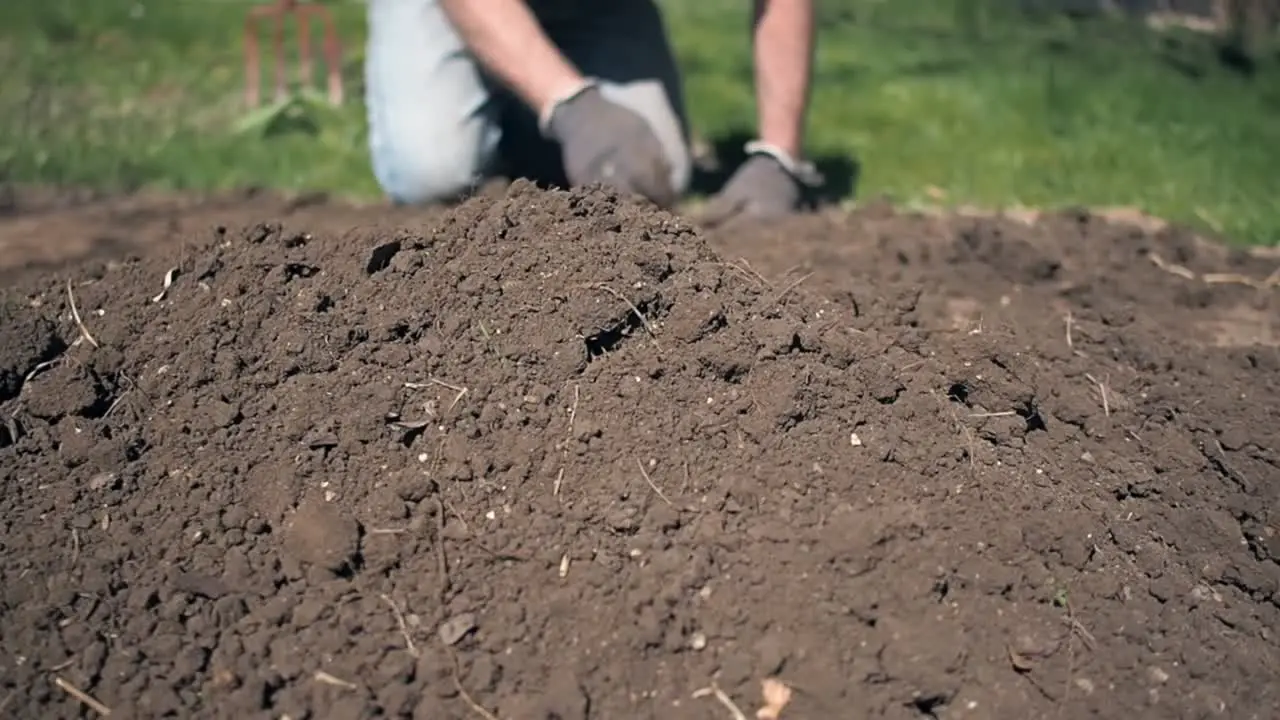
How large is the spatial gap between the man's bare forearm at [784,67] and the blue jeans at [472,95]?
32 cm

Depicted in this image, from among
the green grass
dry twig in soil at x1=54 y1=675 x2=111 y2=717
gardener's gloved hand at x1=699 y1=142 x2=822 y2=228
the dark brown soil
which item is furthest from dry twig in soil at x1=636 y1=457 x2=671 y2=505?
the green grass

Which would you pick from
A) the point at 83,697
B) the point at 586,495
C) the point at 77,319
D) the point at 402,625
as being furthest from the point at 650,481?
the point at 77,319

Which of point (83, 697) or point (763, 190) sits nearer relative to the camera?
point (83, 697)

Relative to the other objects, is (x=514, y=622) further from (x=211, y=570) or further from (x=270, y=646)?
(x=211, y=570)

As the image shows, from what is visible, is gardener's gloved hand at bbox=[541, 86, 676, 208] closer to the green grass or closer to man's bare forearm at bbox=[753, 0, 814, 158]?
man's bare forearm at bbox=[753, 0, 814, 158]

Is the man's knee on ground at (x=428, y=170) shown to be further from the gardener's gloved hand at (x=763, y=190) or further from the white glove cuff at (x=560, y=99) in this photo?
the gardener's gloved hand at (x=763, y=190)

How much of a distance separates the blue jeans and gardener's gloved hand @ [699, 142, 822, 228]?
0.22 meters

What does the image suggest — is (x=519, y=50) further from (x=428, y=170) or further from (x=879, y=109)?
(x=879, y=109)

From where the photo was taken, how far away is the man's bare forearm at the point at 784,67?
4105 millimetres

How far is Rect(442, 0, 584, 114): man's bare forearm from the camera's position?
3438 millimetres

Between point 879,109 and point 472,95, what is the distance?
6.51ft

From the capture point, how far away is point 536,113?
12.1 ft

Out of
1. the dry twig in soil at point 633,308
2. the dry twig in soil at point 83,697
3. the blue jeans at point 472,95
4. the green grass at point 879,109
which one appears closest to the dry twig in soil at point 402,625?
the dry twig in soil at point 83,697

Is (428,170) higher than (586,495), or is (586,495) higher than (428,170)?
(586,495)
